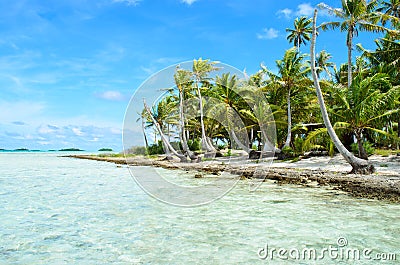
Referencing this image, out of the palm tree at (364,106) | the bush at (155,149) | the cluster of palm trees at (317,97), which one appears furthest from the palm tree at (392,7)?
the bush at (155,149)

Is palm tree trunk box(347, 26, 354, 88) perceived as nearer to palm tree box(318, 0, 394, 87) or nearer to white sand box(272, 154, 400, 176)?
palm tree box(318, 0, 394, 87)

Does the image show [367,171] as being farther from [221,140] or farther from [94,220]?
[221,140]

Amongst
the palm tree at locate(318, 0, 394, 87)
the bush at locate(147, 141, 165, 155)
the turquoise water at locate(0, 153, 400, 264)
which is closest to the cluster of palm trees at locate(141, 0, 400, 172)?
the palm tree at locate(318, 0, 394, 87)

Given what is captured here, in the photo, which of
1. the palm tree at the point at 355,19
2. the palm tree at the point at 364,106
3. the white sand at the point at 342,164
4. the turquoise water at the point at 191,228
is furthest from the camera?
the palm tree at the point at 355,19

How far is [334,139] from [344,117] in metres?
3.35

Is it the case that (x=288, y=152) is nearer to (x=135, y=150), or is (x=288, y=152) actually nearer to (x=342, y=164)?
(x=342, y=164)

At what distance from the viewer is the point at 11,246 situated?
6.91m

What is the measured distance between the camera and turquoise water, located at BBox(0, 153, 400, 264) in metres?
6.30

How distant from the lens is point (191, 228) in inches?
325

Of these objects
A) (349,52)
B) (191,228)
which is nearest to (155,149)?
(349,52)

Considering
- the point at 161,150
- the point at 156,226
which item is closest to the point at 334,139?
the point at 156,226

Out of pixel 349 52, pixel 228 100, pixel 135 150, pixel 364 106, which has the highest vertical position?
pixel 349 52

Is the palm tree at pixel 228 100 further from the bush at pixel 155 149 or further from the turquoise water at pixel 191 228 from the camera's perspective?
the bush at pixel 155 149

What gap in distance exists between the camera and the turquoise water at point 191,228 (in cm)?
630
